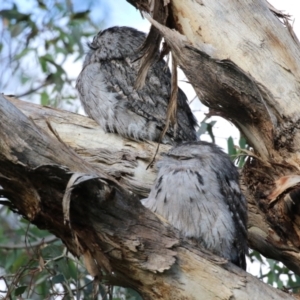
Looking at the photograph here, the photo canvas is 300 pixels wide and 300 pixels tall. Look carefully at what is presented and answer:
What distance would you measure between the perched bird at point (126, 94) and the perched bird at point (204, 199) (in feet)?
2.14

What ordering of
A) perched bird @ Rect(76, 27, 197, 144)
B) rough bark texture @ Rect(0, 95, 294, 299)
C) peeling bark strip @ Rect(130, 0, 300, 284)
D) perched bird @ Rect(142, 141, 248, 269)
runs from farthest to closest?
perched bird @ Rect(76, 27, 197, 144) < perched bird @ Rect(142, 141, 248, 269) < peeling bark strip @ Rect(130, 0, 300, 284) < rough bark texture @ Rect(0, 95, 294, 299)

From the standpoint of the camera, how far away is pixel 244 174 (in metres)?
2.62

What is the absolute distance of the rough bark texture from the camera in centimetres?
197

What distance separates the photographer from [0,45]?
5.77m

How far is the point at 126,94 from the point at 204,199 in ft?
3.64

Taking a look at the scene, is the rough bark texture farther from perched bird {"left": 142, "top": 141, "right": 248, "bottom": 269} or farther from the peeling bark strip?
perched bird {"left": 142, "top": 141, "right": 248, "bottom": 269}

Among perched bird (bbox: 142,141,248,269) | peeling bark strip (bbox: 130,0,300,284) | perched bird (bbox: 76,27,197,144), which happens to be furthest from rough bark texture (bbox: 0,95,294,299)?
perched bird (bbox: 76,27,197,144)

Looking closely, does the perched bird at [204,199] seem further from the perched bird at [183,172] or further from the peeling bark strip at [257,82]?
the peeling bark strip at [257,82]

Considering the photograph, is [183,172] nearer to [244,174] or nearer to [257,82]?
[244,174]

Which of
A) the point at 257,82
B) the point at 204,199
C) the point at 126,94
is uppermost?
the point at 257,82

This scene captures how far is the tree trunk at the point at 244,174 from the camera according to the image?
199 cm

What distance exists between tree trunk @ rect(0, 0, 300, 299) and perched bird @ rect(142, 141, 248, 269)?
152 mm

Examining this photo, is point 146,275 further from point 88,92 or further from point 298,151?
point 88,92

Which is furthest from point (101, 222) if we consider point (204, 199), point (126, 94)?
point (126, 94)
